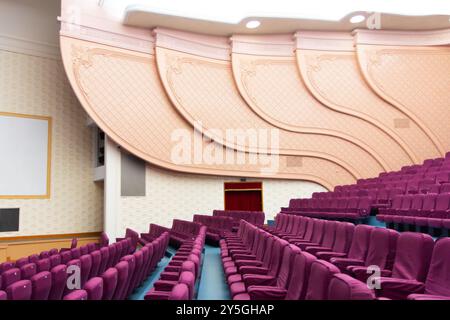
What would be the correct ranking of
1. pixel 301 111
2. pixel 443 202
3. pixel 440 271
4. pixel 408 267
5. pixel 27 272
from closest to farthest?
pixel 440 271, pixel 408 267, pixel 27 272, pixel 443 202, pixel 301 111

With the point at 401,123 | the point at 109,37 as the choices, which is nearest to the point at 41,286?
the point at 109,37

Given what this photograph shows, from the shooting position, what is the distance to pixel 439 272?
0.78 metres

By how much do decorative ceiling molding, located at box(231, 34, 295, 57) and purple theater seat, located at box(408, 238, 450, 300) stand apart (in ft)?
9.97

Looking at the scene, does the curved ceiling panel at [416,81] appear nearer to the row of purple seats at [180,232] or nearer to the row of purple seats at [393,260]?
the row of purple seats at [180,232]

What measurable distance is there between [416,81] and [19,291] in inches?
147

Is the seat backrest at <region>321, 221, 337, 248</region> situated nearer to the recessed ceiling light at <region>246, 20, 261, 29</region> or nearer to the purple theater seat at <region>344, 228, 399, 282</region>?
the purple theater seat at <region>344, 228, 399, 282</region>

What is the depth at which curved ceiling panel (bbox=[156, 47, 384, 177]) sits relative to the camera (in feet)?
11.1

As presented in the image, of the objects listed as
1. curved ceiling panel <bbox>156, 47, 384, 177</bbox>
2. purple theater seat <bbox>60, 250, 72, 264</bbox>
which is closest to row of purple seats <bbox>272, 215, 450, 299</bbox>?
purple theater seat <bbox>60, 250, 72, 264</bbox>

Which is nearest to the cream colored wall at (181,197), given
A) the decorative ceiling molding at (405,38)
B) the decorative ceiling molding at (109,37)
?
the decorative ceiling molding at (109,37)

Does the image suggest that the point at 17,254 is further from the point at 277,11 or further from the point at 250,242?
the point at 277,11

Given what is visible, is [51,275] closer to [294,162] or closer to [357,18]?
[294,162]

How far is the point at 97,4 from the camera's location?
10.4 ft
